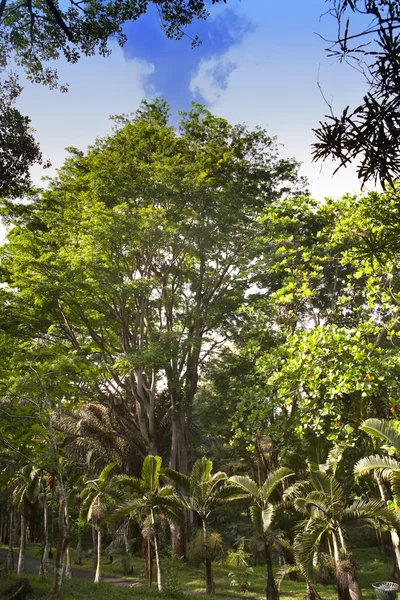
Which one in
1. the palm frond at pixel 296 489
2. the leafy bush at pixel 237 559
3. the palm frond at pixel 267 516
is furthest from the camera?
the leafy bush at pixel 237 559

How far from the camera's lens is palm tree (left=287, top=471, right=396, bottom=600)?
11719 millimetres

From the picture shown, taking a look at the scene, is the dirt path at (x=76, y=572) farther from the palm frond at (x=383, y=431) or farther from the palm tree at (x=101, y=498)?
the palm frond at (x=383, y=431)

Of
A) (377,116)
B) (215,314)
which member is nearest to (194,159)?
(215,314)

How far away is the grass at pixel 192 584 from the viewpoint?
40.5 feet

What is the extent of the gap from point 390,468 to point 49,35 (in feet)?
38.4

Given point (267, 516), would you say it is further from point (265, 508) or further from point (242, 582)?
point (242, 582)

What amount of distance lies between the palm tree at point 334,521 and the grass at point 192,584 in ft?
9.17

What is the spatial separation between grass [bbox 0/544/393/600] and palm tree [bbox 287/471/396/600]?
2.80 m

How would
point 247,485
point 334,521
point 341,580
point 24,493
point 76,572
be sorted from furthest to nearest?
point 76,572 < point 24,493 < point 247,485 < point 334,521 < point 341,580

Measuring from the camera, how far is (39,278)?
14672 mm

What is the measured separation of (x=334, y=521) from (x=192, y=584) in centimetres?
735

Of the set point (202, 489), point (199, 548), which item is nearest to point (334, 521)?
point (202, 489)

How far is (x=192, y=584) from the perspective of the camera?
1653cm

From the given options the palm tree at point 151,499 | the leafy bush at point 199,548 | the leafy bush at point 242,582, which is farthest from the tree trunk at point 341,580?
the leafy bush at point 199,548
